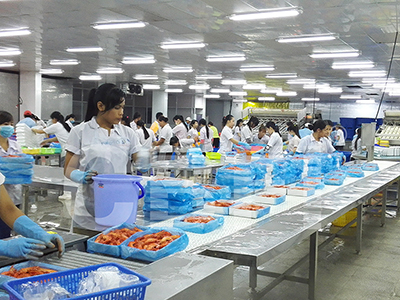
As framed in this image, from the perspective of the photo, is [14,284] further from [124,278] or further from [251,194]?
[251,194]

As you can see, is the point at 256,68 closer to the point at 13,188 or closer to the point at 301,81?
the point at 301,81

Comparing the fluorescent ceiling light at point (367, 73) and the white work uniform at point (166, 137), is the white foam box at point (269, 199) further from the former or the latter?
the fluorescent ceiling light at point (367, 73)

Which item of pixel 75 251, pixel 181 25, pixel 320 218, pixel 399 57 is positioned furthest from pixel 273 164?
pixel 399 57

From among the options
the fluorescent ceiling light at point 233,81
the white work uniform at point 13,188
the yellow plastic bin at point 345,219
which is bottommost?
the yellow plastic bin at point 345,219

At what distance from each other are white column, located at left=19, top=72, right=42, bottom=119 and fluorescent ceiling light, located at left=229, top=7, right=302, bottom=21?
10.4 m

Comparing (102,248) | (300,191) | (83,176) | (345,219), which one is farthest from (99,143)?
(345,219)

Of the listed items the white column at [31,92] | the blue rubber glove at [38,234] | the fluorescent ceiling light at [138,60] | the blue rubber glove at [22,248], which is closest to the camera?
the blue rubber glove at [22,248]

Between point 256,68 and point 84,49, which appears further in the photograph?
point 256,68

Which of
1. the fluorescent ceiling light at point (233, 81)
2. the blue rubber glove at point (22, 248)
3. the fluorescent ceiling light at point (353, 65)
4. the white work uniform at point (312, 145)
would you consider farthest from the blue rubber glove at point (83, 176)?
the fluorescent ceiling light at point (233, 81)

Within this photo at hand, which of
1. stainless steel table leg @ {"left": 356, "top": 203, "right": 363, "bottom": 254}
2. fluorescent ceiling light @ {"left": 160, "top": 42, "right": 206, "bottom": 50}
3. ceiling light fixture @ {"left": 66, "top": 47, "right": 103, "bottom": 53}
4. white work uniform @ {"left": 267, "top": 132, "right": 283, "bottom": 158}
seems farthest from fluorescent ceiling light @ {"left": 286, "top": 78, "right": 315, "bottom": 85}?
stainless steel table leg @ {"left": 356, "top": 203, "right": 363, "bottom": 254}

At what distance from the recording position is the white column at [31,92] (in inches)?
603

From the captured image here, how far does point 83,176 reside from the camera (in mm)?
2381

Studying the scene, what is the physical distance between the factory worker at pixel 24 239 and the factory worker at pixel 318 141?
4856 mm

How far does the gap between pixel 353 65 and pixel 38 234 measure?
38.1ft
